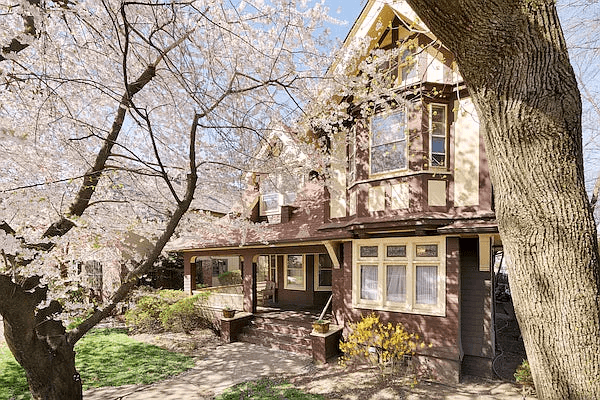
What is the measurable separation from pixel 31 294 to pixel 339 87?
589 centimetres

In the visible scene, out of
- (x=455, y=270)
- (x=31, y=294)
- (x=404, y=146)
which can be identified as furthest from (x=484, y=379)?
(x=31, y=294)

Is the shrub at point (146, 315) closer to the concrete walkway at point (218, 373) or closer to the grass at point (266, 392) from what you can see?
the concrete walkway at point (218, 373)

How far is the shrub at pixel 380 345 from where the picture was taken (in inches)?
280

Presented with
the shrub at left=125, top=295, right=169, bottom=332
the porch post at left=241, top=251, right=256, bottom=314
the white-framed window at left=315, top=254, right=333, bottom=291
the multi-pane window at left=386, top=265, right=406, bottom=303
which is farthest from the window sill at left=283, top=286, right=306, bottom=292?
the multi-pane window at left=386, top=265, right=406, bottom=303

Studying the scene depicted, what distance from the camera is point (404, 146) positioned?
296 inches

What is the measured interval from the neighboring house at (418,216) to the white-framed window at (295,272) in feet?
15.6

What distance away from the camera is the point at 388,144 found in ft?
25.7

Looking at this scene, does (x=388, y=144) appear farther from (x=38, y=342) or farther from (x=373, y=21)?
(x=38, y=342)

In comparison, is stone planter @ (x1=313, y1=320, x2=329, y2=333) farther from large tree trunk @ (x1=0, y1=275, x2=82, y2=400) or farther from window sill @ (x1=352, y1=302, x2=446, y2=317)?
large tree trunk @ (x1=0, y1=275, x2=82, y2=400)

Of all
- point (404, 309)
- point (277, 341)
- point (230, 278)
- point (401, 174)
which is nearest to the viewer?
point (401, 174)

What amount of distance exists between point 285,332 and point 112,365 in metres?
4.59

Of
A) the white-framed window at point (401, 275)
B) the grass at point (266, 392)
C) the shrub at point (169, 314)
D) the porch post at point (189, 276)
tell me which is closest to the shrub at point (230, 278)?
the porch post at point (189, 276)

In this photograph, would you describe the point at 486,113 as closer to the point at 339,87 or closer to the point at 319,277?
the point at 339,87

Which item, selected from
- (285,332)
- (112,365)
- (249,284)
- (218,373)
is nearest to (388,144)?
(285,332)
